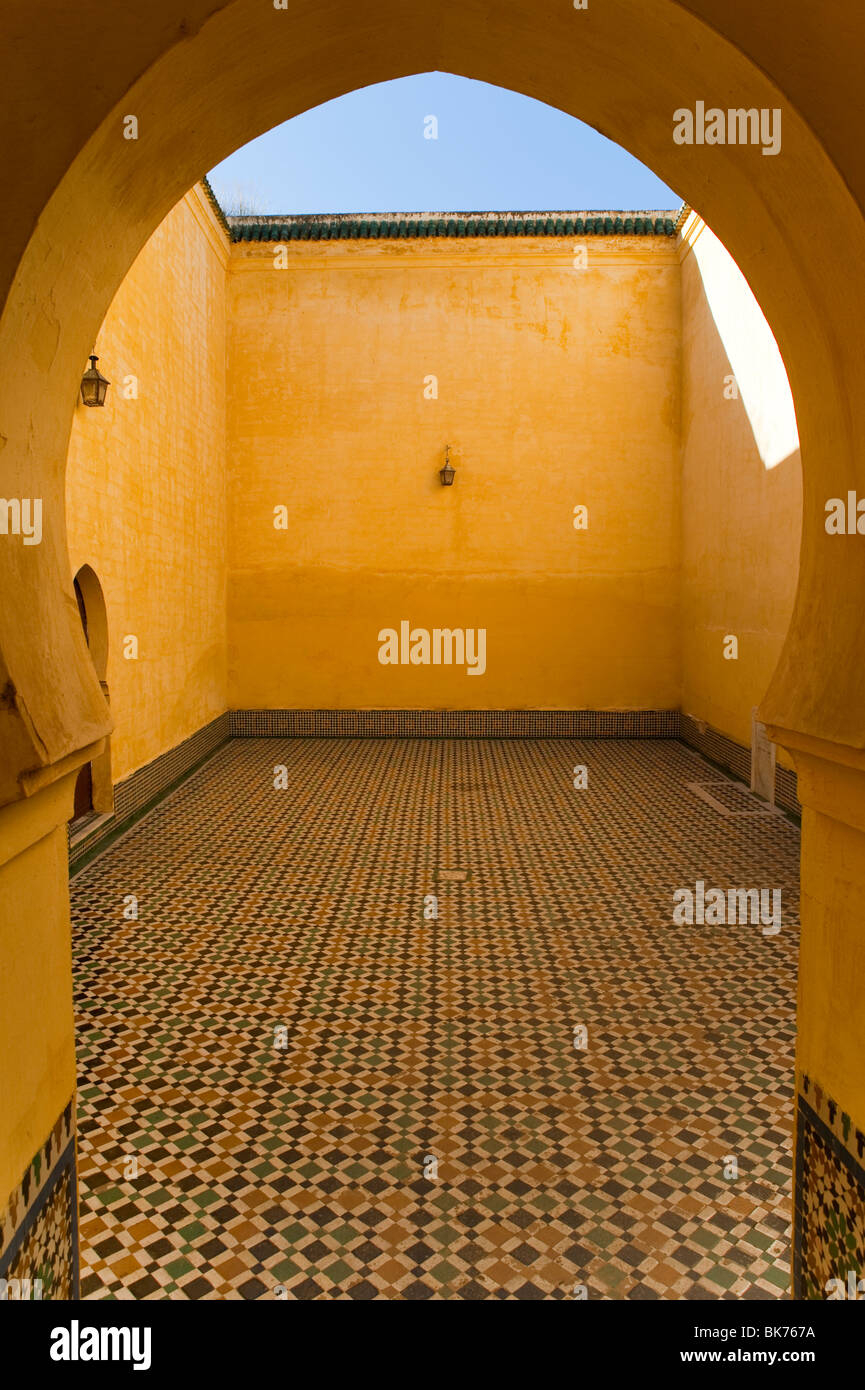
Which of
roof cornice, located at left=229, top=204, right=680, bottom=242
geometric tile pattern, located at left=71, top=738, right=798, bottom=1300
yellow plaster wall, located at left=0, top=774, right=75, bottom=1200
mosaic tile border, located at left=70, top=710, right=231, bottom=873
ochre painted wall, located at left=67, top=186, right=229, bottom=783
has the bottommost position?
geometric tile pattern, located at left=71, top=738, right=798, bottom=1300

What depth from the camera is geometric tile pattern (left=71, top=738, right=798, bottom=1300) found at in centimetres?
245

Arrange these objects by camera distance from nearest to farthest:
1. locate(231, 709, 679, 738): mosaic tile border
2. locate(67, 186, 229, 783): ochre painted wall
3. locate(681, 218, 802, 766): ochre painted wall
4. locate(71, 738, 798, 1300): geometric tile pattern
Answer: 1. locate(71, 738, 798, 1300): geometric tile pattern
2. locate(67, 186, 229, 783): ochre painted wall
3. locate(681, 218, 802, 766): ochre painted wall
4. locate(231, 709, 679, 738): mosaic tile border

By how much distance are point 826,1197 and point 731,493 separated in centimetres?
739

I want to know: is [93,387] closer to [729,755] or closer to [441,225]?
Result: [441,225]

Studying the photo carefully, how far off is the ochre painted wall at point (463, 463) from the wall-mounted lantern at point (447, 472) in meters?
0.08

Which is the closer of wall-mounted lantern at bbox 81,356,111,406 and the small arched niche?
wall-mounted lantern at bbox 81,356,111,406

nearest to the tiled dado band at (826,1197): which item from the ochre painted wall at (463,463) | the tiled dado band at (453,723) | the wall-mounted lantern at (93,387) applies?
the wall-mounted lantern at (93,387)

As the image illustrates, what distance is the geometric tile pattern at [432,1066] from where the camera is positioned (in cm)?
245

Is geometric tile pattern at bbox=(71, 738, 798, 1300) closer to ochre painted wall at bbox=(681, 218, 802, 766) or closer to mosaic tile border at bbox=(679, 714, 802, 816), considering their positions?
mosaic tile border at bbox=(679, 714, 802, 816)

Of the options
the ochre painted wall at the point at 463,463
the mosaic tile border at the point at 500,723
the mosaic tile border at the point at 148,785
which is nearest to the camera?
the mosaic tile border at the point at 148,785

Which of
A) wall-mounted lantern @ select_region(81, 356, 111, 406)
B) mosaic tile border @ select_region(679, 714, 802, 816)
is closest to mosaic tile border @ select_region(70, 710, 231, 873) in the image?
wall-mounted lantern @ select_region(81, 356, 111, 406)

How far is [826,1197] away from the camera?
192 centimetres

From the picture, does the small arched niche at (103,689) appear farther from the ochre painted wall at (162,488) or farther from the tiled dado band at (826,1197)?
the tiled dado band at (826,1197)

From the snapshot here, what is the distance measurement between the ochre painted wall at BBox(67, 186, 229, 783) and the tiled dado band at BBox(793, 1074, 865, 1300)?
5120 mm
